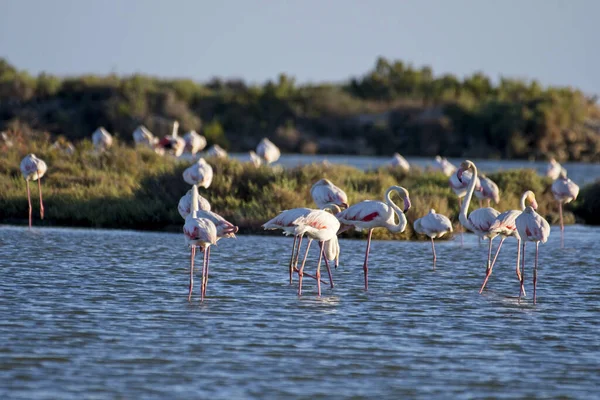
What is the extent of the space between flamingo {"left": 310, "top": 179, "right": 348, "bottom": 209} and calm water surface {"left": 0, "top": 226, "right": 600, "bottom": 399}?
2.69ft

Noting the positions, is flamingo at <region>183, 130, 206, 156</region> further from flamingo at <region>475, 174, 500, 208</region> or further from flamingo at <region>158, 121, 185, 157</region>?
flamingo at <region>475, 174, 500, 208</region>

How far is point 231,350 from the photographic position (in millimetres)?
7840

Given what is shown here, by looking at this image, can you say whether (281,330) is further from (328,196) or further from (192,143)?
(192,143)

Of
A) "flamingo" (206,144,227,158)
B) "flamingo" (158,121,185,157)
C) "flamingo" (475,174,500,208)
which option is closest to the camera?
"flamingo" (475,174,500,208)

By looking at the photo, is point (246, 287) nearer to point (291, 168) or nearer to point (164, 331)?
point (164, 331)

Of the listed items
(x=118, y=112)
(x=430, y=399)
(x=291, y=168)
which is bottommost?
(x=430, y=399)

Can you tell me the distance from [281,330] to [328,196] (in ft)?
14.0

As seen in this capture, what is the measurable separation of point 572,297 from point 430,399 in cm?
472

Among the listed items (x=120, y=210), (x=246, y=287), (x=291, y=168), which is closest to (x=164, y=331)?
(x=246, y=287)

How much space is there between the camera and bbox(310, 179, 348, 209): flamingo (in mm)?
12680

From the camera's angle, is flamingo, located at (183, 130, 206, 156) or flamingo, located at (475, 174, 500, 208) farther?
flamingo, located at (183, 130, 206, 156)

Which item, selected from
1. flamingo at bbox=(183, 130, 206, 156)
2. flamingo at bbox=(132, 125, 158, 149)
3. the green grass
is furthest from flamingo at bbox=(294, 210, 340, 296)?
flamingo at bbox=(132, 125, 158, 149)

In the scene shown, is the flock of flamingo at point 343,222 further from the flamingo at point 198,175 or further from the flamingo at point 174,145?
the flamingo at point 174,145

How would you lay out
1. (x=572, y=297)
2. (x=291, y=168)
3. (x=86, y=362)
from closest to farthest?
(x=86, y=362)
(x=572, y=297)
(x=291, y=168)
